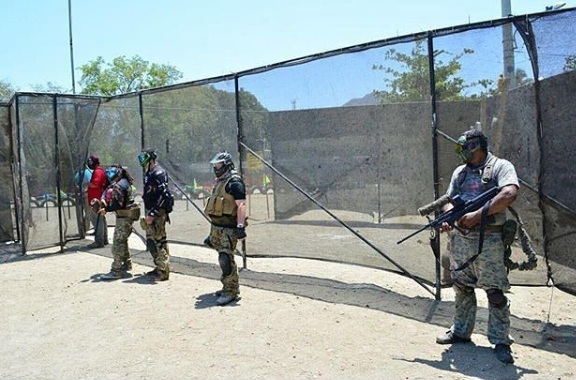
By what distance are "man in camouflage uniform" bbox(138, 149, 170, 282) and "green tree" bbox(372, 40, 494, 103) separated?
3.12 m

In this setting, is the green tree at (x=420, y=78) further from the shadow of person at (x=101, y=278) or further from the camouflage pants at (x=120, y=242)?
the shadow of person at (x=101, y=278)

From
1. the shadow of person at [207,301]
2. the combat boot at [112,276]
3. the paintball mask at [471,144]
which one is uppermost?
the paintball mask at [471,144]

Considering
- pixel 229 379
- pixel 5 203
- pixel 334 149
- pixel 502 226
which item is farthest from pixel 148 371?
pixel 5 203

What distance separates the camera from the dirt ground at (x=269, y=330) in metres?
4.28

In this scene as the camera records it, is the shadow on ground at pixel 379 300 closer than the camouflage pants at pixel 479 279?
No

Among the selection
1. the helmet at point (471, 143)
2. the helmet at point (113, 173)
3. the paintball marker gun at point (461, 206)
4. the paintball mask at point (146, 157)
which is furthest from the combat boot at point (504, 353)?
the helmet at point (113, 173)

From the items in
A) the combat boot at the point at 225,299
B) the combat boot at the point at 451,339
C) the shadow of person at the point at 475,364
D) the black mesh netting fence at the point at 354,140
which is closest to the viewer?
the shadow of person at the point at 475,364

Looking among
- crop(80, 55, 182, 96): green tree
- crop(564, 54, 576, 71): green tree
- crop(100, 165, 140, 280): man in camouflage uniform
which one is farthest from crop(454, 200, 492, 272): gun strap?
crop(80, 55, 182, 96): green tree

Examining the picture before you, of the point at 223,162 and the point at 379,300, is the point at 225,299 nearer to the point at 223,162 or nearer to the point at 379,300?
the point at 223,162

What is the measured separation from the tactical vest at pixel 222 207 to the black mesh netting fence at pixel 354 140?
113cm

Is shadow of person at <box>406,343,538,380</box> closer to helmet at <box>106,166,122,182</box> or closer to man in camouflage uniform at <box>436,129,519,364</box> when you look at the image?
man in camouflage uniform at <box>436,129,519,364</box>

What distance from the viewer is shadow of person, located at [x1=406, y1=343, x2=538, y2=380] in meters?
3.99

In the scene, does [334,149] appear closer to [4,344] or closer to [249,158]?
[249,158]

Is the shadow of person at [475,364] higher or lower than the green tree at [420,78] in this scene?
lower
